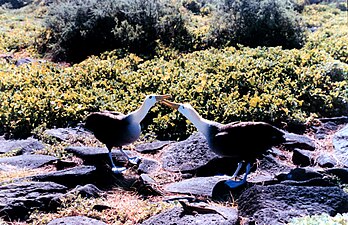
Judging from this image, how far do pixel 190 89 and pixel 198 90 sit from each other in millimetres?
226

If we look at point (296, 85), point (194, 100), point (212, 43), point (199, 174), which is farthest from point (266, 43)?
point (199, 174)

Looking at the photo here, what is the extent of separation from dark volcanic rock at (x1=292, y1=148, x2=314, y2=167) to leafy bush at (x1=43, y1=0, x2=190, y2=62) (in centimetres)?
632

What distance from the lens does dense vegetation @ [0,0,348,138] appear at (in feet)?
22.5

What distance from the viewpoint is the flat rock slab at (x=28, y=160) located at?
557 cm

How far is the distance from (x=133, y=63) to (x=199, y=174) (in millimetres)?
4982

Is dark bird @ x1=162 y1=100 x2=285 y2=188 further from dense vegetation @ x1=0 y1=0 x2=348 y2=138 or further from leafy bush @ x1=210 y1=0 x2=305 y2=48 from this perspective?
leafy bush @ x1=210 y1=0 x2=305 y2=48

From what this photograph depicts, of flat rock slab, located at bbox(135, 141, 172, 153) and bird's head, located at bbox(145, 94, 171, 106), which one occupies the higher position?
bird's head, located at bbox(145, 94, 171, 106)

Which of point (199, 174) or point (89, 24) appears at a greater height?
point (89, 24)

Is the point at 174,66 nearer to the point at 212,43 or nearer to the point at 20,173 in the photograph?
the point at 212,43

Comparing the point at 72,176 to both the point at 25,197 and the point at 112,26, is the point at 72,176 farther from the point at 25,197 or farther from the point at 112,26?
the point at 112,26

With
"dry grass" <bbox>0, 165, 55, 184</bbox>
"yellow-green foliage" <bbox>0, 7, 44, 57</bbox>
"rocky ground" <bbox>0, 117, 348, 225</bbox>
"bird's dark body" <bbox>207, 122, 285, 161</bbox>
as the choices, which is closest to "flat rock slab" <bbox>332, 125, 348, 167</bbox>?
"rocky ground" <bbox>0, 117, 348, 225</bbox>

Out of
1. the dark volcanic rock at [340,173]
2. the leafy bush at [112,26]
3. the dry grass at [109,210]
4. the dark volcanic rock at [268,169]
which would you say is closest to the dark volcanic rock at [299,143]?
the dark volcanic rock at [268,169]

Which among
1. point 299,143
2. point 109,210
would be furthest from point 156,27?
point 109,210

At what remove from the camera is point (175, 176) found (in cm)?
533
